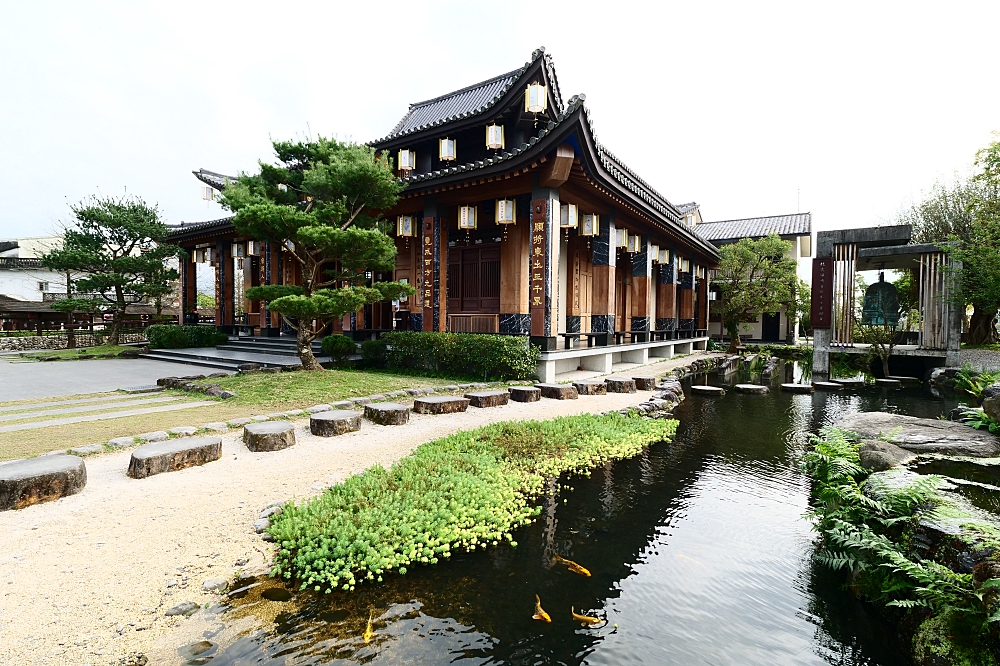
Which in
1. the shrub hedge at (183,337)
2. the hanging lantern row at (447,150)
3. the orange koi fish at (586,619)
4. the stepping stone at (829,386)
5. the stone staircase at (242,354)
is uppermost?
the hanging lantern row at (447,150)

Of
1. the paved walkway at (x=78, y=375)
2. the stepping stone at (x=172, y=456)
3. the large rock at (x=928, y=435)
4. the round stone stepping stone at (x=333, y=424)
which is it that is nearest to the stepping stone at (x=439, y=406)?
the round stone stepping stone at (x=333, y=424)

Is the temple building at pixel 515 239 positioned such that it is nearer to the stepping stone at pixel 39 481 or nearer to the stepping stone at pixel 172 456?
the stepping stone at pixel 172 456

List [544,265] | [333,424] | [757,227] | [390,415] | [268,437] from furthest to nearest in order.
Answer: [757,227]
[544,265]
[390,415]
[333,424]
[268,437]

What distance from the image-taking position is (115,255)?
796 inches

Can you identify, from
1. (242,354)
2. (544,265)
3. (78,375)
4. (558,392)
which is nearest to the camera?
(558,392)

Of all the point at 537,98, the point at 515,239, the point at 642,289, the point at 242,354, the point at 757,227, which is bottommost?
the point at 242,354

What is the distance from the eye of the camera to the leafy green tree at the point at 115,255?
19125mm

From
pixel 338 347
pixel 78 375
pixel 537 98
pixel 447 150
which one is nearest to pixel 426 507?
pixel 338 347

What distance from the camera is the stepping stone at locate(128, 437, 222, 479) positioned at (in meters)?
4.96

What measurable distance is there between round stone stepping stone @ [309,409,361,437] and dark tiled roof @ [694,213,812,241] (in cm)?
3288

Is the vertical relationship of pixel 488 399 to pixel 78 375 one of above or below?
below

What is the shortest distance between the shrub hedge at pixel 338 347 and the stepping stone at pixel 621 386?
7.82m

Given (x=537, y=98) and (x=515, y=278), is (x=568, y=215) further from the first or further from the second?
(x=537, y=98)

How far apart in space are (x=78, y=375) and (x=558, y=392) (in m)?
13.3
